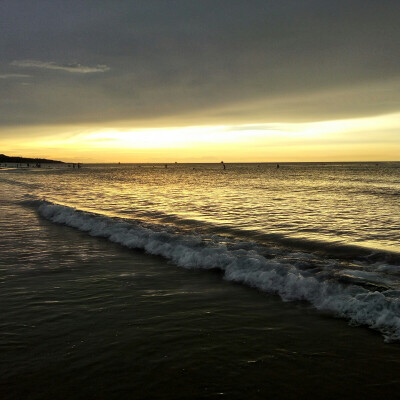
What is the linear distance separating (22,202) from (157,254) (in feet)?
76.9

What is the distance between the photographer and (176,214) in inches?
1002

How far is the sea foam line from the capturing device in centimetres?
778

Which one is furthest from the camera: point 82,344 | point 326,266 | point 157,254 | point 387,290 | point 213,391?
point 157,254

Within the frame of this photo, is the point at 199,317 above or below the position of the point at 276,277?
below

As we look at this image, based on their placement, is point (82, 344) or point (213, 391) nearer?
point (213, 391)

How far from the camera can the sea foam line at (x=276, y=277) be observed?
25.5 feet

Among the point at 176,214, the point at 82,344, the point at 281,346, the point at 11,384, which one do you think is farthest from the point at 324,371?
the point at 176,214

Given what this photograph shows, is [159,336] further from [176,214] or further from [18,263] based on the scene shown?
[176,214]

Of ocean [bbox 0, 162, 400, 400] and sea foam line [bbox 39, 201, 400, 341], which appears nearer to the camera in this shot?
ocean [bbox 0, 162, 400, 400]

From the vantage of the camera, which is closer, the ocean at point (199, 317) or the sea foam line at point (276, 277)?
the ocean at point (199, 317)

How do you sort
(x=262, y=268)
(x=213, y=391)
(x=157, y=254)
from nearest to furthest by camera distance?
(x=213, y=391) → (x=262, y=268) → (x=157, y=254)

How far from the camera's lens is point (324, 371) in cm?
566

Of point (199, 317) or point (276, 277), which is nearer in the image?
point (199, 317)

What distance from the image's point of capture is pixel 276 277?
10188 millimetres
